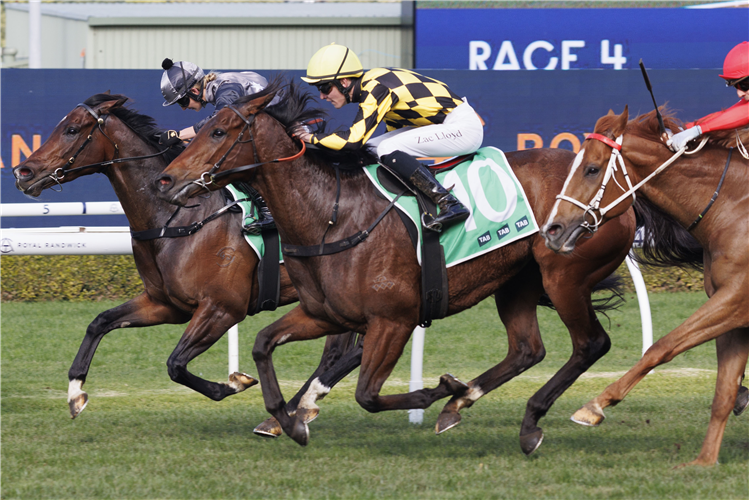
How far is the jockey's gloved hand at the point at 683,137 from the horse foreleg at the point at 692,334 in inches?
22.9

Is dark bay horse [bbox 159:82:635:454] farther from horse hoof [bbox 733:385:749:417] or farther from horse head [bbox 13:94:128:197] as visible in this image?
horse head [bbox 13:94:128:197]

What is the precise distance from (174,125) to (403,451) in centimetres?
482

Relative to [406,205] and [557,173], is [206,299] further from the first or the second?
[557,173]

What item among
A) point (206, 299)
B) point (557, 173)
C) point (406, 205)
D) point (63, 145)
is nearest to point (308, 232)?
point (406, 205)

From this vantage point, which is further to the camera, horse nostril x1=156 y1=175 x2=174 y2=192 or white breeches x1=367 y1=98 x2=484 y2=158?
white breeches x1=367 y1=98 x2=484 y2=158

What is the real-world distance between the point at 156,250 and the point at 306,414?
112 cm

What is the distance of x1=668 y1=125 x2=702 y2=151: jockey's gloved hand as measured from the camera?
11.8 ft

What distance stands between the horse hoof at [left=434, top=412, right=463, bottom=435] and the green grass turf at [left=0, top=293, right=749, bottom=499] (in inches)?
3.9

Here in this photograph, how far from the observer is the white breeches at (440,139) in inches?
163

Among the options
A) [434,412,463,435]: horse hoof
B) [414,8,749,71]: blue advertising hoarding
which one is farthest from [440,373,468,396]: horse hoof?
[414,8,749,71]: blue advertising hoarding

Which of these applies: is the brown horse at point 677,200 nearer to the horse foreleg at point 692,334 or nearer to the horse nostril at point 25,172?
the horse foreleg at point 692,334

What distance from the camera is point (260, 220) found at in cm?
454

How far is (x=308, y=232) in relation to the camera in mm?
3895

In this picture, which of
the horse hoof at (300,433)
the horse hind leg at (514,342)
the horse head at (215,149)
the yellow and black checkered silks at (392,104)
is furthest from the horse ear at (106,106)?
the horse hind leg at (514,342)
